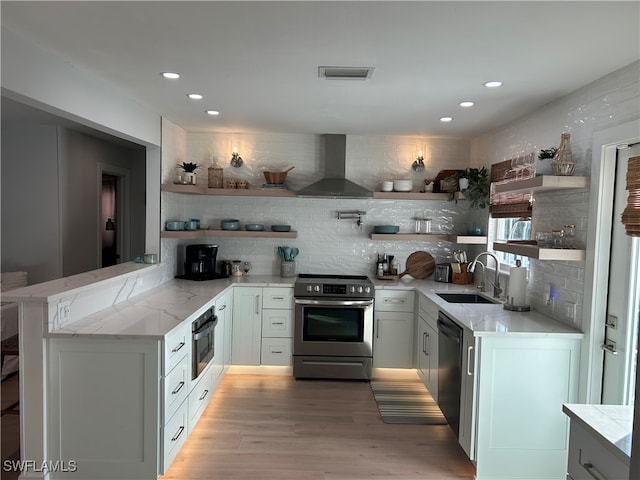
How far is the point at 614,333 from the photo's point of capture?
237 cm

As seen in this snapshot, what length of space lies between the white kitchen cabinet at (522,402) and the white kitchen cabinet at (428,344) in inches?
31.9

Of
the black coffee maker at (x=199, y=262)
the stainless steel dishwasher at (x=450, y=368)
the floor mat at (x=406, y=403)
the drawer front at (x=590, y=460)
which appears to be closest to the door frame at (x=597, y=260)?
the stainless steel dishwasher at (x=450, y=368)

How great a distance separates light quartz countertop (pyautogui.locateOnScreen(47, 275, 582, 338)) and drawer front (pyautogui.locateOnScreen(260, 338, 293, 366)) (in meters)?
0.73

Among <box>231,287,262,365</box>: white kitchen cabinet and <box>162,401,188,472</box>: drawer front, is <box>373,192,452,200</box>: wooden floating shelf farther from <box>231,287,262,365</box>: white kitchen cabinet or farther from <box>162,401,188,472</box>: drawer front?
<box>162,401,188,472</box>: drawer front

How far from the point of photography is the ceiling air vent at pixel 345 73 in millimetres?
2369

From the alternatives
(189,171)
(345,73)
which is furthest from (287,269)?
(345,73)

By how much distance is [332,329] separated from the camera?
4016 millimetres

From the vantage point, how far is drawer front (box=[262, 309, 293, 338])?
4.04 metres

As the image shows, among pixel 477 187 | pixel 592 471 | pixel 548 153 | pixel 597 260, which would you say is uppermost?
pixel 548 153

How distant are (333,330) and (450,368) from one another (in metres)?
1.33

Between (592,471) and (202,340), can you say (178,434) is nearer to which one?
(202,340)

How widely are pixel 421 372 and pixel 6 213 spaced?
454 centimetres

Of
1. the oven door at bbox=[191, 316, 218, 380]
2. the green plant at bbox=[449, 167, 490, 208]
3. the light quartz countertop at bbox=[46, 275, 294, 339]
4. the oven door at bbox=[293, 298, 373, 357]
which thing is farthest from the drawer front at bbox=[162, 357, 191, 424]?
the green plant at bbox=[449, 167, 490, 208]

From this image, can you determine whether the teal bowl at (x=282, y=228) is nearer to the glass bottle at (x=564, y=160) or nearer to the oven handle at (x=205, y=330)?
the oven handle at (x=205, y=330)
